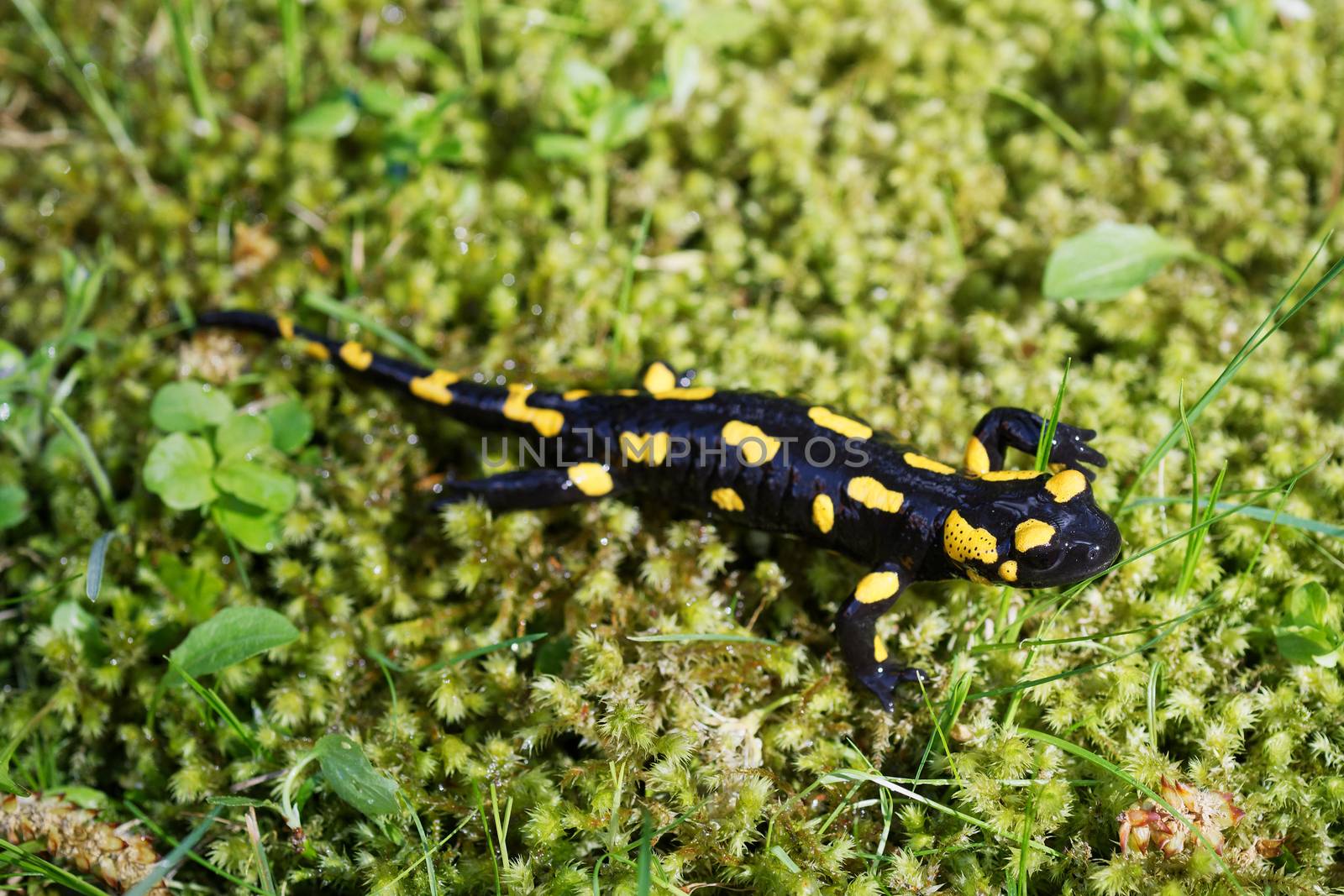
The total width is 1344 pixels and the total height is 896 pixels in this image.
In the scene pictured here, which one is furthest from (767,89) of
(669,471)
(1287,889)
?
(1287,889)

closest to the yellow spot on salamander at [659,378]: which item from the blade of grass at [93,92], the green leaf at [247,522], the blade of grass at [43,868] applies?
the green leaf at [247,522]

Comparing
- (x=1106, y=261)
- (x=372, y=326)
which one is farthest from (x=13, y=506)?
(x=1106, y=261)

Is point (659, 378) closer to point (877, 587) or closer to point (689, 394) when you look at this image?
point (689, 394)

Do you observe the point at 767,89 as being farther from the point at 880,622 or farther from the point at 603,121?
the point at 880,622

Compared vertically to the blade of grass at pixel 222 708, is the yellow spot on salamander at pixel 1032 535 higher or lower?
higher

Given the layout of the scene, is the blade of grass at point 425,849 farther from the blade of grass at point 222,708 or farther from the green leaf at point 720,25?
the green leaf at point 720,25

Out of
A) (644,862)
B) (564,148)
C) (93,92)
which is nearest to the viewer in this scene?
(644,862)

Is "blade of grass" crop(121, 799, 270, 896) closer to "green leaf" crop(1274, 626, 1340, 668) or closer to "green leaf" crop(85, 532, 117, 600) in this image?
"green leaf" crop(85, 532, 117, 600)
